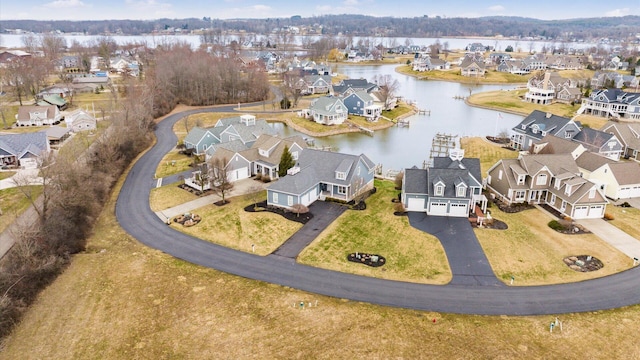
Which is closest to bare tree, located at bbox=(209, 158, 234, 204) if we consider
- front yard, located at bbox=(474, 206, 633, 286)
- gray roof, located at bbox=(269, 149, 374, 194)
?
gray roof, located at bbox=(269, 149, 374, 194)

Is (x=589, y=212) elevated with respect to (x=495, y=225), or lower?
elevated

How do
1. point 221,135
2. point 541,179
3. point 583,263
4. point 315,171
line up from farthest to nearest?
point 221,135 < point 315,171 < point 541,179 < point 583,263

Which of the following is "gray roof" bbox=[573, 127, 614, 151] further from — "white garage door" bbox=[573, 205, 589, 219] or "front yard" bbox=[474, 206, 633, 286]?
"front yard" bbox=[474, 206, 633, 286]

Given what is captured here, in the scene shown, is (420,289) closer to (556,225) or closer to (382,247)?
(382,247)

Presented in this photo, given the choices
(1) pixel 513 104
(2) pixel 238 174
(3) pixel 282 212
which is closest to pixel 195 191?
(2) pixel 238 174

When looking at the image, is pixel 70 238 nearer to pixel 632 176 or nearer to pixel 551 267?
pixel 551 267
